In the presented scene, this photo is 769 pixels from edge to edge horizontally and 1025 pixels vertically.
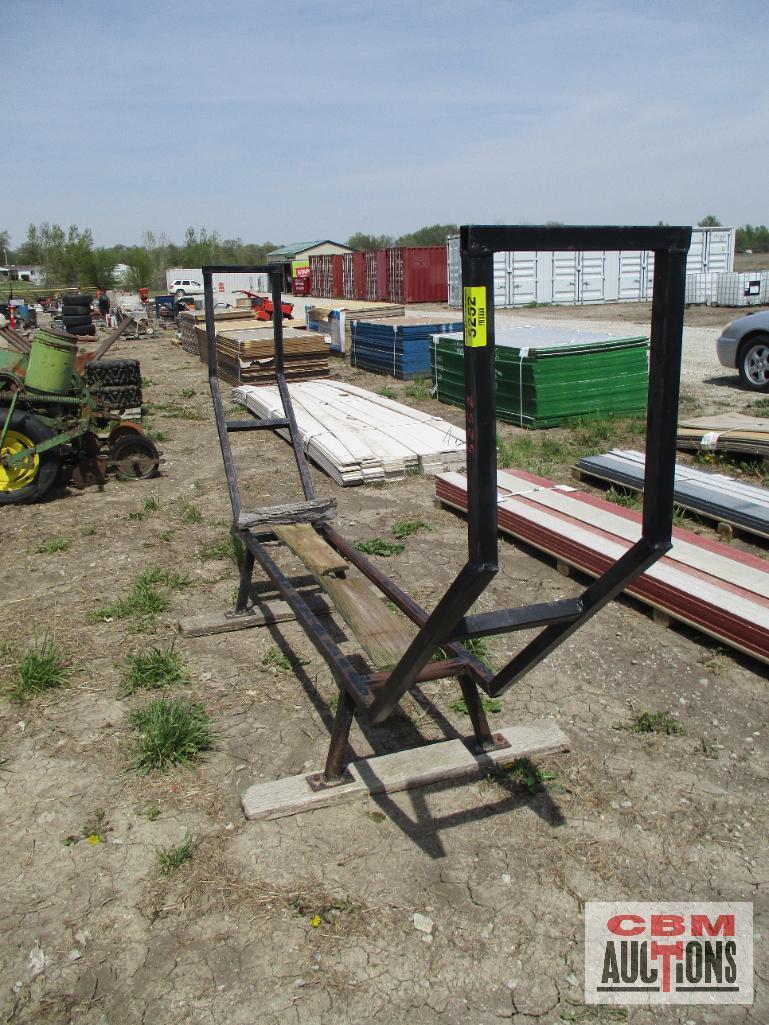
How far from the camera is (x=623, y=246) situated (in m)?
2.00

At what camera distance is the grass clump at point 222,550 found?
5.99 metres

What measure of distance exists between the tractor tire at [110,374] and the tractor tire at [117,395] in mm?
109

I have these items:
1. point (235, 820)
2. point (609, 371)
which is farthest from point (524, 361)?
point (235, 820)

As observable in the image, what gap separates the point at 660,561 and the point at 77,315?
71.1ft

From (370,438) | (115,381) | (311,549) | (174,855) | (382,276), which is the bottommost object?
(174,855)

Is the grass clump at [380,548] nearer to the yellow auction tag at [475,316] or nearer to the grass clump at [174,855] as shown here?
the grass clump at [174,855]

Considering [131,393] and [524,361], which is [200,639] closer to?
[131,393]

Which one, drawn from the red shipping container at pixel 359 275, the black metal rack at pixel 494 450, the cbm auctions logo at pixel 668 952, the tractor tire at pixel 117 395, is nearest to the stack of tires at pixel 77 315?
the tractor tire at pixel 117 395

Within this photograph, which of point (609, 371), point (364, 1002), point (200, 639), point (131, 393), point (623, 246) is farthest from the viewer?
point (609, 371)

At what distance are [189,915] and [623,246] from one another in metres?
2.46

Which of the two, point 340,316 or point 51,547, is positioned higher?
point 340,316

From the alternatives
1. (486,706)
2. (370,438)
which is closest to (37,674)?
(486,706)

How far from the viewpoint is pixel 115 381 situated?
9383 mm

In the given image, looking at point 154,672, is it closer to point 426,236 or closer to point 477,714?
point 477,714
